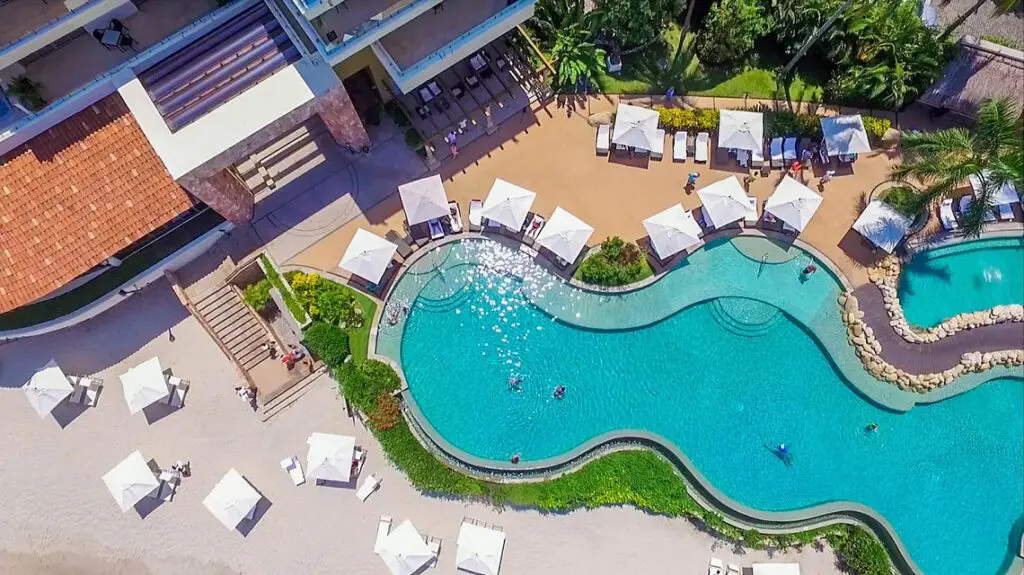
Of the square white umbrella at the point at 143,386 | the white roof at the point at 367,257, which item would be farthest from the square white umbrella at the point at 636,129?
the square white umbrella at the point at 143,386

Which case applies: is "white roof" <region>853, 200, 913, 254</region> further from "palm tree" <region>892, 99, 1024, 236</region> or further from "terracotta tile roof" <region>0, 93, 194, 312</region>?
"terracotta tile roof" <region>0, 93, 194, 312</region>

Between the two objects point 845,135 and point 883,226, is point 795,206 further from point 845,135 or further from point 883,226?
point 845,135

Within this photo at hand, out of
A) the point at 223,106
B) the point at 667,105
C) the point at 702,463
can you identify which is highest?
the point at 223,106

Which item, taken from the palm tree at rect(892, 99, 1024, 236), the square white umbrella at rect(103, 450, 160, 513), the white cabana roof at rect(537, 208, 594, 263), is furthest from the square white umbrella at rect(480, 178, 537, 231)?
the square white umbrella at rect(103, 450, 160, 513)

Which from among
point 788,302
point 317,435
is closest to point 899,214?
point 788,302

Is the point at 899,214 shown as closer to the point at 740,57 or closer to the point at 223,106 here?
the point at 740,57

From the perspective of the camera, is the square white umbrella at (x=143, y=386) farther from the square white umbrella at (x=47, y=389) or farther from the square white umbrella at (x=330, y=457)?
the square white umbrella at (x=330, y=457)

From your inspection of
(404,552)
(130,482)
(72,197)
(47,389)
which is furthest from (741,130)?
(47,389)
